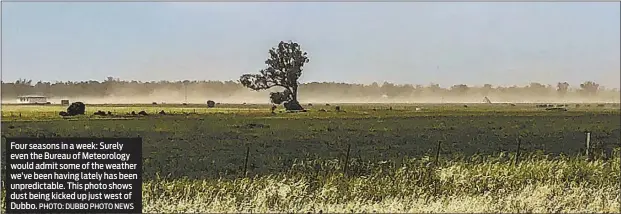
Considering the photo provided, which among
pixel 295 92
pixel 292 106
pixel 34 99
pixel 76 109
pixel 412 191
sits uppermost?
pixel 295 92

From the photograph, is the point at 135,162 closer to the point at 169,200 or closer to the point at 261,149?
the point at 169,200

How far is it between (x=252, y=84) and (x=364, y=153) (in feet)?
285

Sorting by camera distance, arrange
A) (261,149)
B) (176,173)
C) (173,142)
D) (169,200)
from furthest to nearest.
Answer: (173,142) < (261,149) < (176,173) < (169,200)

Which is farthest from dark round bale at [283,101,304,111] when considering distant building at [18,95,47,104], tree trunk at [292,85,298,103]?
distant building at [18,95,47,104]

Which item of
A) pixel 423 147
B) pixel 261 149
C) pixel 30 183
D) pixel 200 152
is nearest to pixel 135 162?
pixel 30 183

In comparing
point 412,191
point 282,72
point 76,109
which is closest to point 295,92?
point 282,72

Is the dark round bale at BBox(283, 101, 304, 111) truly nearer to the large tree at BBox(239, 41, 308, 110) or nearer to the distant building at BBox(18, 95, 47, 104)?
the large tree at BBox(239, 41, 308, 110)

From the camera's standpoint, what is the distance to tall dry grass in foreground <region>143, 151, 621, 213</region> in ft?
39.3

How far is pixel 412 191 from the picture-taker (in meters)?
14.0

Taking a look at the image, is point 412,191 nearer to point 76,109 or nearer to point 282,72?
point 76,109

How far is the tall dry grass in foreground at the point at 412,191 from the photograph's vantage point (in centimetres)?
1198

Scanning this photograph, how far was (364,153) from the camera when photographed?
1047 inches

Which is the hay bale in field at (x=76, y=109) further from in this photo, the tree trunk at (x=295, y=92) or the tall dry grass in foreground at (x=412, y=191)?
the tall dry grass in foreground at (x=412, y=191)

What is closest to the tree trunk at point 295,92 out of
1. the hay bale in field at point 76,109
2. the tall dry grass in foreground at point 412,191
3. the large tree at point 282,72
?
the large tree at point 282,72
